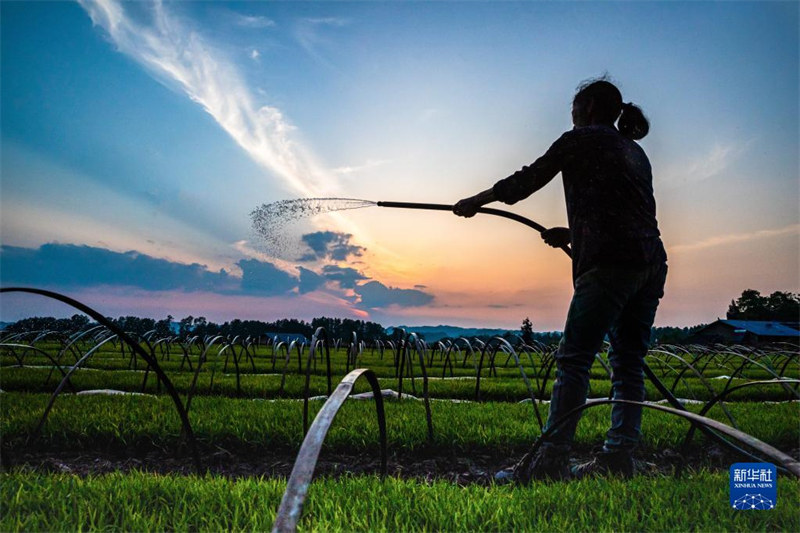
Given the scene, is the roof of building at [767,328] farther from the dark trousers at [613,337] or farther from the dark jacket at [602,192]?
the dark jacket at [602,192]

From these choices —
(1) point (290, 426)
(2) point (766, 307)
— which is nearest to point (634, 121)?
(1) point (290, 426)

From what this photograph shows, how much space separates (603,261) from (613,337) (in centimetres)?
69

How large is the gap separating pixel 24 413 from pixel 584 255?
570cm

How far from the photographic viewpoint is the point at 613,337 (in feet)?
10.7

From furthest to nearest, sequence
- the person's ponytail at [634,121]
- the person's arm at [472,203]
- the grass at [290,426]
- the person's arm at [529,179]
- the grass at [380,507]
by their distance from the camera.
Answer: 1. the grass at [290,426]
2. the person's ponytail at [634,121]
3. the person's arm at [472,203]
4. the person's arm at [529,179]
5. the grass at [380,507]

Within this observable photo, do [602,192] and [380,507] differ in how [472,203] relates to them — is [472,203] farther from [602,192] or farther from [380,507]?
[380,507]

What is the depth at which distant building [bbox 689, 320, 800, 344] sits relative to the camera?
54.7 meters

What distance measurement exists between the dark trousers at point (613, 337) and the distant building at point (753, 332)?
5668 cm

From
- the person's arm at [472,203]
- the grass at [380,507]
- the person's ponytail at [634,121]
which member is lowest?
the grass at [380,507]

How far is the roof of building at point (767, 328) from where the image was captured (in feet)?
179

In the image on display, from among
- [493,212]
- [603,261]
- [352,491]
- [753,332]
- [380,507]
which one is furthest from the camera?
[753,332]

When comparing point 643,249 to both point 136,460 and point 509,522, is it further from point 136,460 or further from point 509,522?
point 136,460

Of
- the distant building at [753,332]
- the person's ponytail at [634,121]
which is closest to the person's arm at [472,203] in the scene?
the person's ponytail at [634,121]

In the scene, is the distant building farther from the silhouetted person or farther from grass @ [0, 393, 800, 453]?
the silhouetted person
